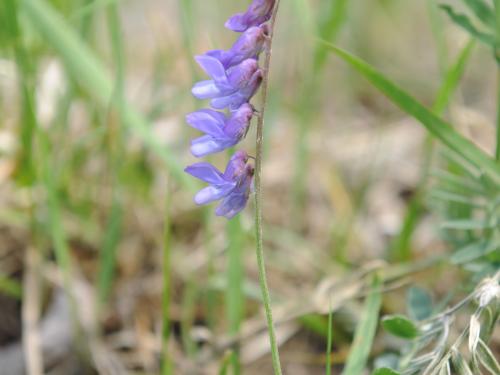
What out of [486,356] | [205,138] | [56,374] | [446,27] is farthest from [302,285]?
[446,27]

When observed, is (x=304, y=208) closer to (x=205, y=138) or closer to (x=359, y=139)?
(x=359, y=139)

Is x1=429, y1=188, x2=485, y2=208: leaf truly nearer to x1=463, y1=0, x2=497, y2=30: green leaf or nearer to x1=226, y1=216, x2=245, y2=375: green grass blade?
x1=463, y1=0, x2=497, y2=30: green leaf

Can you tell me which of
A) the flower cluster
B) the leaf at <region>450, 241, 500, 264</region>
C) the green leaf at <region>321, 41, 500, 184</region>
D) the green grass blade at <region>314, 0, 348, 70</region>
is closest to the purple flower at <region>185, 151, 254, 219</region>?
the flower cluster

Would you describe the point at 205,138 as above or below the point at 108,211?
above

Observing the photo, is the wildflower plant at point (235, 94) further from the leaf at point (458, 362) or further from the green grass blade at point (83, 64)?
the green grass blade at point (83, 64)

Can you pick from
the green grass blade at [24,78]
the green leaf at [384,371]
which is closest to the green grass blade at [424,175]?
the green leaf at [384,371]

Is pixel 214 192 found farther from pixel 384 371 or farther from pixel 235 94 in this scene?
pixel 384 371
